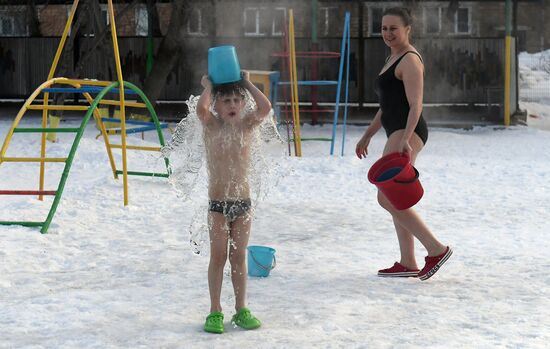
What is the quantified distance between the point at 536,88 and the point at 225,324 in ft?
67.4

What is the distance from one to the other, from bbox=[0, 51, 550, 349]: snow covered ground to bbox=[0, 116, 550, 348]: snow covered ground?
1cm

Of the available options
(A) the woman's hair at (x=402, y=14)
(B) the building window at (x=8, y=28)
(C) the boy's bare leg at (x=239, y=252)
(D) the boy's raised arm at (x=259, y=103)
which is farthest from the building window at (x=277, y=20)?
(C) the boy's bare leg at (x=239, y=252)

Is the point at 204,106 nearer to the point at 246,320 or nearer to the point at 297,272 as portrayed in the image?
the point at 246,320

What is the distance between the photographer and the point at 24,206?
303 inches

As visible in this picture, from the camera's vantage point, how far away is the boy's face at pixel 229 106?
418cm

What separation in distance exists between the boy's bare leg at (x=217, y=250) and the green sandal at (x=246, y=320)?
0.32ft

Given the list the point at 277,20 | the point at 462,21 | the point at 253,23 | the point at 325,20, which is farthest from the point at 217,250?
the point at 462,21

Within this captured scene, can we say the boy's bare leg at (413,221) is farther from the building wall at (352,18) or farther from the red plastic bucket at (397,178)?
the building wall at (352,18)

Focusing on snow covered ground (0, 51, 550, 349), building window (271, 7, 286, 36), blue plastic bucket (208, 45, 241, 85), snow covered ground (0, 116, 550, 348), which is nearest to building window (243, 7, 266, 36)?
building window (271, 7, 286, 36)

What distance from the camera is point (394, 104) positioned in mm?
5176

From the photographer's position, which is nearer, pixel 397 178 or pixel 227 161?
pixel 227 161

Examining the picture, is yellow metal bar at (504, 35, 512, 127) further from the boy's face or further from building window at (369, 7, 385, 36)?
the boy's face

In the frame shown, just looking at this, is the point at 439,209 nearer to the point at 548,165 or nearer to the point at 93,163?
the point at 548,165

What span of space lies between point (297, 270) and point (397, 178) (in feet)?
3.08
